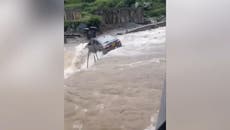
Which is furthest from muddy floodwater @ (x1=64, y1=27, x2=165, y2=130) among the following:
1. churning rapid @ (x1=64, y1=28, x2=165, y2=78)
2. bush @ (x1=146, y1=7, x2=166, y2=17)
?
bush @ (x1=146, y1=7, x2=166, y2=17)

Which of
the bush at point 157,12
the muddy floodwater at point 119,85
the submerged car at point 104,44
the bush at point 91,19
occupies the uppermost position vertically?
the bush at point 157,12

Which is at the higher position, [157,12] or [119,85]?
[157,12]

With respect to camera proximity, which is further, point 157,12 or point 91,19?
point 91,19

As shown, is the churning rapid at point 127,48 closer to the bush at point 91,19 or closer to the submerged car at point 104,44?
the submerged car at point 104,44

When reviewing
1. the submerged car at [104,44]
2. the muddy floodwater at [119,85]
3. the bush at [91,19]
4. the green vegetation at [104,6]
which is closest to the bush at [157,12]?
the green vegetation at [104,6]

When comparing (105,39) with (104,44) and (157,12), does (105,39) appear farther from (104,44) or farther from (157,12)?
(157,12)

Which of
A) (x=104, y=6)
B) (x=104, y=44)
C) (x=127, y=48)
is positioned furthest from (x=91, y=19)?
(x=127, y=48)

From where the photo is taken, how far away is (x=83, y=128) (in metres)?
2.91

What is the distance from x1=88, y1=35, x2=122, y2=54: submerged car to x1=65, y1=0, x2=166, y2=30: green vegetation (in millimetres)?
167

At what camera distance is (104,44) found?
9.91ft

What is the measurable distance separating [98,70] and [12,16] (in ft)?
3.80

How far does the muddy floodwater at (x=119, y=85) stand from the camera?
9.29 ft

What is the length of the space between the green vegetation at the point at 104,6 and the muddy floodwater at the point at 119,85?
0.20m

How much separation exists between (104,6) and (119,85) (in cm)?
83
